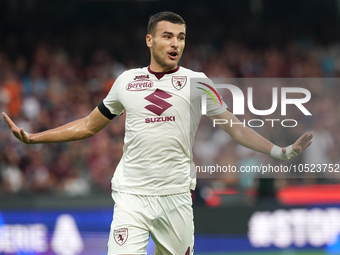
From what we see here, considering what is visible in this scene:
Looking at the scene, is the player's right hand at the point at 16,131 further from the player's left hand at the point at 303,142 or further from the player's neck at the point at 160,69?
the player's left hand at the point at 303,142

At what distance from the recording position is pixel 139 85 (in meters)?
4.11

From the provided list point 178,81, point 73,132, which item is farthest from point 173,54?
point 73,132

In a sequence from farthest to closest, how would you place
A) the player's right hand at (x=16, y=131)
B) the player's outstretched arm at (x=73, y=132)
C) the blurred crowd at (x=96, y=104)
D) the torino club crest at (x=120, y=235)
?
the blurred crowd at (x=96, y=104) < the player's outstretched arm at (x=73, y=132) < the player's right hand at (x=16, y=131) < the torino club crest at (x=120, y=235)

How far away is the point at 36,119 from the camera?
9695 mm

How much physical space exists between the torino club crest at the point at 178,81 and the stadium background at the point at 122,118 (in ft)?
7.56

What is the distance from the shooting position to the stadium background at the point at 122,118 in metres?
7.48

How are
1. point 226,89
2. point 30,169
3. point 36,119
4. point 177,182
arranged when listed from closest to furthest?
point 177,182 < point 226,89 < point 30,169 < point 36,119

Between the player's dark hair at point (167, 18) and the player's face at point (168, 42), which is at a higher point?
the player's dark hair at point (167, 18)

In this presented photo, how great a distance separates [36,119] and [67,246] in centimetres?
315

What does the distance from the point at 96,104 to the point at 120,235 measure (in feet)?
21.5

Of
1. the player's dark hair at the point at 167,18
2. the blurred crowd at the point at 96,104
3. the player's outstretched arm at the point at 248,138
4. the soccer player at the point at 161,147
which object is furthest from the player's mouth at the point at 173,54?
the blurred crowd at the point at 96,104

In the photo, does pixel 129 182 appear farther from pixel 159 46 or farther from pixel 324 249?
pixel 324 249

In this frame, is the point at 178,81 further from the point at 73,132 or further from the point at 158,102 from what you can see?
the point at 73,132

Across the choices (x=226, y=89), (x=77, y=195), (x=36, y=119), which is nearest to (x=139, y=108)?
(x=226, y=89)
